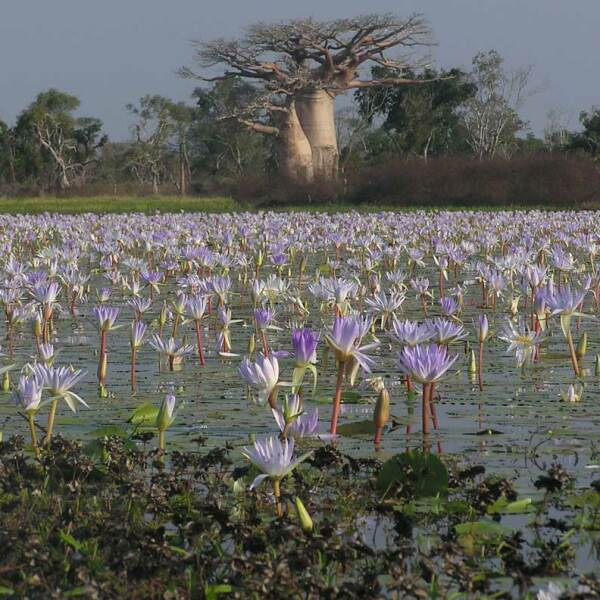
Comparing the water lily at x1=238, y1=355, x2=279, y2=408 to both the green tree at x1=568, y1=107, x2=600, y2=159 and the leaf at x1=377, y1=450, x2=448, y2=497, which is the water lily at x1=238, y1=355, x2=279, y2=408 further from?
the green tree at x1=568, y1=107, x2=600, y2=159

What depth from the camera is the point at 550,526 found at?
→ 8.54ft

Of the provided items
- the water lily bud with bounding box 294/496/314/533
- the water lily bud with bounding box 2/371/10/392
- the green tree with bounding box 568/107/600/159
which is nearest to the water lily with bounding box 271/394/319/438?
the water lily bud with bounding box 294/496/314/533

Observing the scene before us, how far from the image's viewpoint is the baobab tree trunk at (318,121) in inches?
1791

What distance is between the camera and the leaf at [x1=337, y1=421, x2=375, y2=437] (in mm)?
3658

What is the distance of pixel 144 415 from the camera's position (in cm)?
387

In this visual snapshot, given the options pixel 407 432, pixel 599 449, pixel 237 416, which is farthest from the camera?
pixel 237 416

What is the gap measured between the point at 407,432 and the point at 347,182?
30.1m

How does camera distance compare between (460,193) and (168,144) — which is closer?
(460,193)

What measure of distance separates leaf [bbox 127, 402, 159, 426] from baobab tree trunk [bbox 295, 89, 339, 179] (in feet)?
136

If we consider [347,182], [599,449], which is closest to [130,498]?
[599,449]

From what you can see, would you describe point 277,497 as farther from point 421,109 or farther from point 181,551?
point 421,109

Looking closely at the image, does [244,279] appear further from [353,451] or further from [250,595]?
[250,595]

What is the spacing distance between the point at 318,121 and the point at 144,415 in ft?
141

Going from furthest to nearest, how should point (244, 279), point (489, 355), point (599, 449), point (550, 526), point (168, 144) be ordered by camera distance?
1. point (168, 144)
2. point (244, 279)
3. point (489, 355)
4. point (599, 449)
5. point (550, 526)
